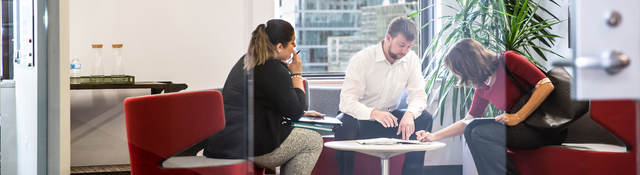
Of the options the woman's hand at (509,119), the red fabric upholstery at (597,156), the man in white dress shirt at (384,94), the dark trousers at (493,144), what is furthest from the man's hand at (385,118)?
the red fabric upholstery at (597,156)

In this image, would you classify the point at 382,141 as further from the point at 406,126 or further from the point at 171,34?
the point at 171,34

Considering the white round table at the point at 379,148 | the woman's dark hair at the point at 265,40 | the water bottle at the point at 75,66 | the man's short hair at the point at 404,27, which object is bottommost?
the white round table at the point at 379,148

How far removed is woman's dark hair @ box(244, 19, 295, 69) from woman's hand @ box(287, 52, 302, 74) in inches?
3.1

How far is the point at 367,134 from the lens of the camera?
8.99 feet

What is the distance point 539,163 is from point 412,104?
766 millimetres

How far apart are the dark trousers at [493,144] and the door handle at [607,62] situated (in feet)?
6.65

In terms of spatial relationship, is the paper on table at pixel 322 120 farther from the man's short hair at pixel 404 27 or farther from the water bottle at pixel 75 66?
the water bottle at pixel 75 66

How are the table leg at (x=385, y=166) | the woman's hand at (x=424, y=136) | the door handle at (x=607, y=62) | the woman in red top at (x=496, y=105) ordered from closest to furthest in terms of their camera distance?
the door handle at (x=607, y=62) < the table leg at (x=385, y=166) < the woman's hand at (x=424, y=136) < the woman in red top at (x=496, y=105)

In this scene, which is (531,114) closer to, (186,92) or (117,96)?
(186,92)

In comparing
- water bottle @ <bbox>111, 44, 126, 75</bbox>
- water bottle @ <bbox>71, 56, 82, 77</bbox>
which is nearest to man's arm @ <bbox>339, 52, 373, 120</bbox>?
water bottle @ <bbox>111, 44, 126, 75</bbox>

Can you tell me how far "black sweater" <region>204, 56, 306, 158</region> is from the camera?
255cm

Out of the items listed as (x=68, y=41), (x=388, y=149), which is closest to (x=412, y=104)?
(x=388, y=149)

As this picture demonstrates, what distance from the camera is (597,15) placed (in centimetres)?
101

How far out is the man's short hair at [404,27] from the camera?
277 centimetres
